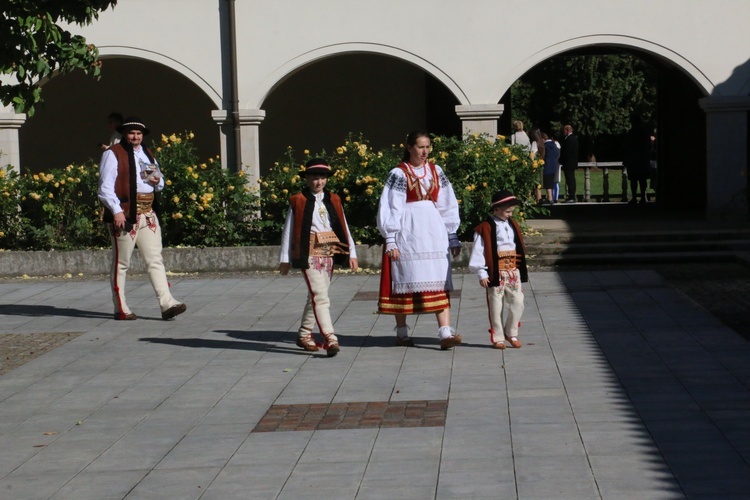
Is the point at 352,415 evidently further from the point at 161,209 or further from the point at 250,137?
the point at 250,137

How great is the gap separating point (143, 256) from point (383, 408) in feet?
14.8

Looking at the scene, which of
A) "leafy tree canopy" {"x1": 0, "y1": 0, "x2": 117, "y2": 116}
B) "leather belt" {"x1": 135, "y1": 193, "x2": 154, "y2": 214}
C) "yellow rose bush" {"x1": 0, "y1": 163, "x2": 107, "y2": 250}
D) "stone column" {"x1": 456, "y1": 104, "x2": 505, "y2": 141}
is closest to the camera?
"leafy tree canopy" {"x1": 0, "y1": 0, "x2": 117, "y2": 116}

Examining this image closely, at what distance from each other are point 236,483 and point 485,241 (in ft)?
12.8

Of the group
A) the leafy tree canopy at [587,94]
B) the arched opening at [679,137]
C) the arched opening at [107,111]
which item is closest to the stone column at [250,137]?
the arched opening at [107,111]

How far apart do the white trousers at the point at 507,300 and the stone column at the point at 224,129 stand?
8335 millimetres

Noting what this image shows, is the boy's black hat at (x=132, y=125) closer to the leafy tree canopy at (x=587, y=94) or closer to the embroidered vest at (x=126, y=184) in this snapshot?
the embroidered vest at (x=126, y=184)

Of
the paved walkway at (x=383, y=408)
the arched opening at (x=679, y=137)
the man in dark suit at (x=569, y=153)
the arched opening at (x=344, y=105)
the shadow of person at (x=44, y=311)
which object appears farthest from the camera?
the man in dark suit at (x=569, y=153)

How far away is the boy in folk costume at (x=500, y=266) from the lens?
30.2 feet

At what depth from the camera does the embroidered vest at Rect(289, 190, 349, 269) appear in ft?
30.3

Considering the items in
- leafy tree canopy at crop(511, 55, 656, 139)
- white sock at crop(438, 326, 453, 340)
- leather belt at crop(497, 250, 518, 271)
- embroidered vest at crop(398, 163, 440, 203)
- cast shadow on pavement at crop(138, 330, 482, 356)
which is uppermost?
leafy tree canopy at crop(511, 55, 656, 139)

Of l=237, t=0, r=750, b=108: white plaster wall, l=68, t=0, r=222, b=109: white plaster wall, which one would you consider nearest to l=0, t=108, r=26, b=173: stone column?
l=68, t=0, r=222, b=109: white plaster wall

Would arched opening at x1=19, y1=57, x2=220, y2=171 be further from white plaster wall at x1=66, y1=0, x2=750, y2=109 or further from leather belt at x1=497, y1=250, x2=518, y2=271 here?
leather belt at x1=497, y1=250, x2=518, y2=271

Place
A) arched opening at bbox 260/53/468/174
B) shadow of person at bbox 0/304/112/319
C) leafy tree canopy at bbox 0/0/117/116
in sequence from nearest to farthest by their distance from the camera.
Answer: leafy tree canopy at bbox 0/0/117/116, shadow of person at bbox 0/304/112/319, arched opening at bbox 260/53/468/174

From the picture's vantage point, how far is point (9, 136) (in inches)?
680
